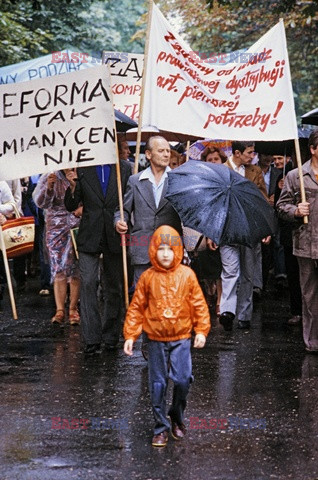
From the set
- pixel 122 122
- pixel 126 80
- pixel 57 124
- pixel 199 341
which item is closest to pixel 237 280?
pixel 122 122

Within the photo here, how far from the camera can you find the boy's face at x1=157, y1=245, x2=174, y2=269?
6008 millimetres

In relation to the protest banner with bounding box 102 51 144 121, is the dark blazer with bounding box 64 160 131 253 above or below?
below

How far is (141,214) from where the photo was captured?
855 cm

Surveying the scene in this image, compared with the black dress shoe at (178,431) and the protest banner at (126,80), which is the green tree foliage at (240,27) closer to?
the protest banner at (126,80)

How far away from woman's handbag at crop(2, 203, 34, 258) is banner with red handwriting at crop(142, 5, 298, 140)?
9.11 ft

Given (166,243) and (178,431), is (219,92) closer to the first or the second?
(166,243)

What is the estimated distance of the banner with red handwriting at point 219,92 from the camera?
29.4 feet

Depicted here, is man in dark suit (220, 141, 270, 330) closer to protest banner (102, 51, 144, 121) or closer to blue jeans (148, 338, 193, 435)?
protest banner (102, 51, 144, 121)


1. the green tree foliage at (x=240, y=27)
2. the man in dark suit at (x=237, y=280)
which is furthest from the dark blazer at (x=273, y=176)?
the green tree foliage at (x=240, y=27)

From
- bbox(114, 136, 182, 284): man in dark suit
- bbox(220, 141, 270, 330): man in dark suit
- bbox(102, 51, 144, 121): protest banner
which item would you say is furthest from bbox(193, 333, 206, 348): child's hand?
bbox(102, 51, 144, 121): protest banner

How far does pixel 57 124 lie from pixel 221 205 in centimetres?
176

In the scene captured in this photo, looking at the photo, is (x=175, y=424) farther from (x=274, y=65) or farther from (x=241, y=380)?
(x=274, y=65)

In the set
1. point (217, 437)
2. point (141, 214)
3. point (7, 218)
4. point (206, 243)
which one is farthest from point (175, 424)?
point (7, 218)

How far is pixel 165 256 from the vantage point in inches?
237
